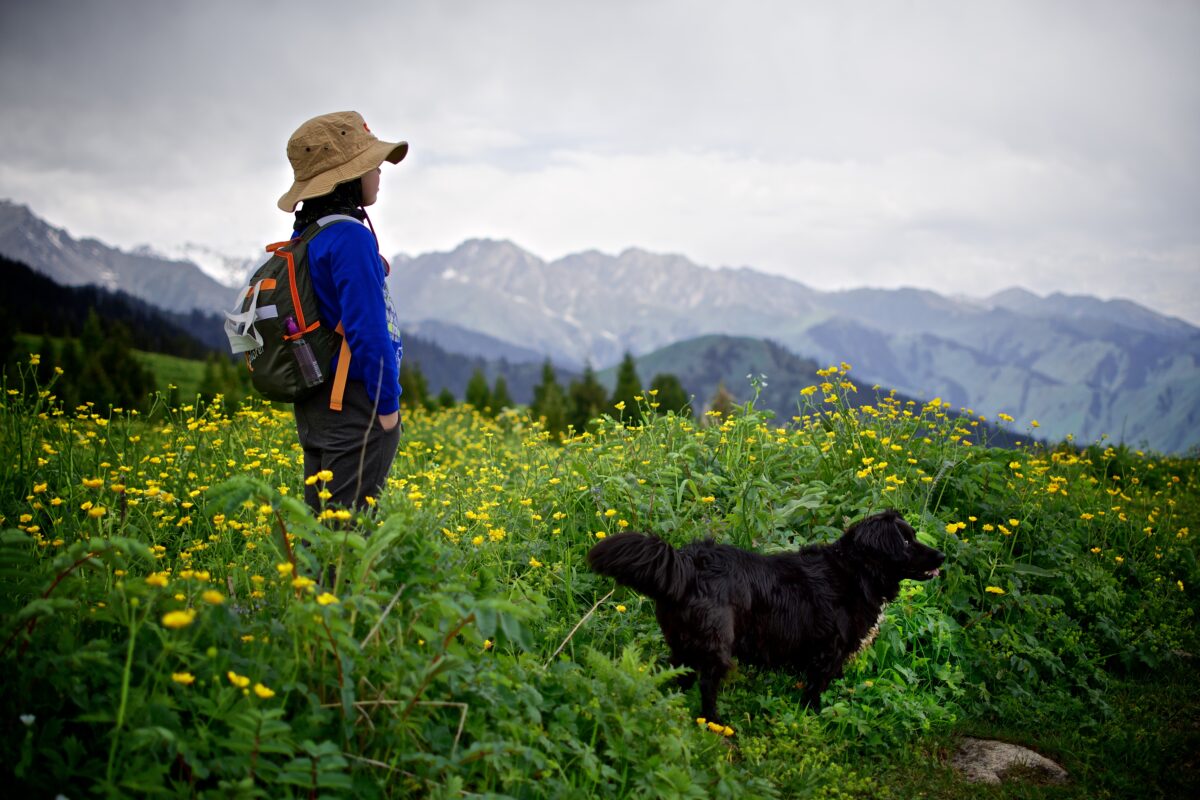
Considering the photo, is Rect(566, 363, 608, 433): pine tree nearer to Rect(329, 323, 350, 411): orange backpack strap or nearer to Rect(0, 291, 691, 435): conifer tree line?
Rect(0, 291, 691, 435): conifer tree line

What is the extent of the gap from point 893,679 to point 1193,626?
3.14 meters

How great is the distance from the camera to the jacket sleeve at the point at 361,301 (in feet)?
13.8

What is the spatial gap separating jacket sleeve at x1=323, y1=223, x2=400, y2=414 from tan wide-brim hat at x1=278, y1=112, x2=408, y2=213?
369 millimetres

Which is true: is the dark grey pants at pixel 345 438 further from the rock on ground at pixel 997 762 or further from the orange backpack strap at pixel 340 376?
the rock on ground at pixel 997 762

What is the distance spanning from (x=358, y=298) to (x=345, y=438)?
2.91 ft

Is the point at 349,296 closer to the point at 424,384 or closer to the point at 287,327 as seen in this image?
the point at 287,327

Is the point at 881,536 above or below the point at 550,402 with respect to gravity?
above

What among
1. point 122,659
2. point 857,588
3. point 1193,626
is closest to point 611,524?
point 857,588

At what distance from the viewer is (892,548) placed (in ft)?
16.3


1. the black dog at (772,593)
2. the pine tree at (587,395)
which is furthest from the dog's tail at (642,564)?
the pine tree at (587,395)

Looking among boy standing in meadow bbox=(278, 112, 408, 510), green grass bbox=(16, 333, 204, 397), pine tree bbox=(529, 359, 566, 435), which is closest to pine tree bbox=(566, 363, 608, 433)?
pine tree bbox=(529, 359, 566, 435)

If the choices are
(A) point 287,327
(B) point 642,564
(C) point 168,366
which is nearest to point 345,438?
(A) point 287,327

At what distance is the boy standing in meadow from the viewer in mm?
4230

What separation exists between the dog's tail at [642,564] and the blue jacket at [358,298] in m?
1.62
